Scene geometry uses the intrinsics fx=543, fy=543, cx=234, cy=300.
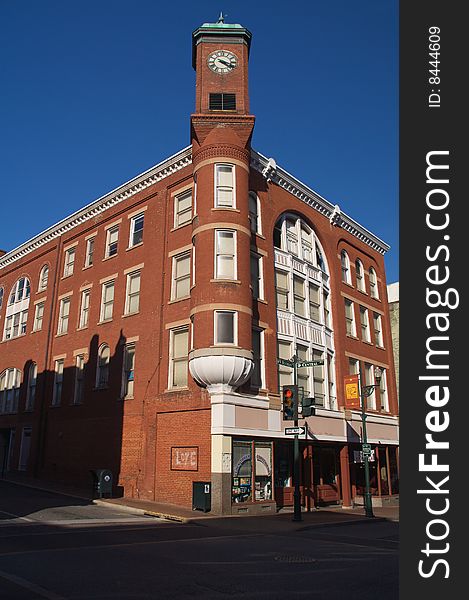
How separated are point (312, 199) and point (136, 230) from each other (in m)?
10.2

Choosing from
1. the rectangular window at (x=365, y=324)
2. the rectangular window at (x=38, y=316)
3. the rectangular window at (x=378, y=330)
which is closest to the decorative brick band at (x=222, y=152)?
the rectangular window at (x=365, y=324)

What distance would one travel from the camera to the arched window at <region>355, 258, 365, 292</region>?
1405 inches

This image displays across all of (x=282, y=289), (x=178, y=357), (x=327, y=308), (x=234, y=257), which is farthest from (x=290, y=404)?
(x=327, y=308)

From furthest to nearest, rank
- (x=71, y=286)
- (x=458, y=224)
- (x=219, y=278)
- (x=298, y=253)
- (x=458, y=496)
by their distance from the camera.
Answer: (x=71, y=286)
(x=298, y=253)
(x=219, y=278)
(x=458, y=224)
(x=458, y=496)

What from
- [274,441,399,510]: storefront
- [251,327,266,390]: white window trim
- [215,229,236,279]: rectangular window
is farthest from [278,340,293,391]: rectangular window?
[215,229,236,279]: rectangular window

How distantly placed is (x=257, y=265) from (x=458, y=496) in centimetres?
2222

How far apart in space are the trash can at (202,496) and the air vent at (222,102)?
17122mm

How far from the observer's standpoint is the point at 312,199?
31.4m

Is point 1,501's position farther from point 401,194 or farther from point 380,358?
point 380,358

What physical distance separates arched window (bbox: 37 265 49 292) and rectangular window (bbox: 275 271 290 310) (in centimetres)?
1685

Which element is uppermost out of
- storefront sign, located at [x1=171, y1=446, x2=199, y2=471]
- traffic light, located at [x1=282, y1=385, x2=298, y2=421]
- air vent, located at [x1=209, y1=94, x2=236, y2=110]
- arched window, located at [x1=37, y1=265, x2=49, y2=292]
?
air vent, located at [x1=209, y1=94, x2=236, y2=110]

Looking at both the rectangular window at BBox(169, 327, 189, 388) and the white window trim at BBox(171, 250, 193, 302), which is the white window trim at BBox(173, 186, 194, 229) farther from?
the rectangular window at BBox(169, 327, 189, 388)

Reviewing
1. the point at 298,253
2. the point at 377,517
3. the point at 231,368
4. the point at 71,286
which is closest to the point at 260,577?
the point at 231,368

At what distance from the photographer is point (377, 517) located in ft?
71.7
